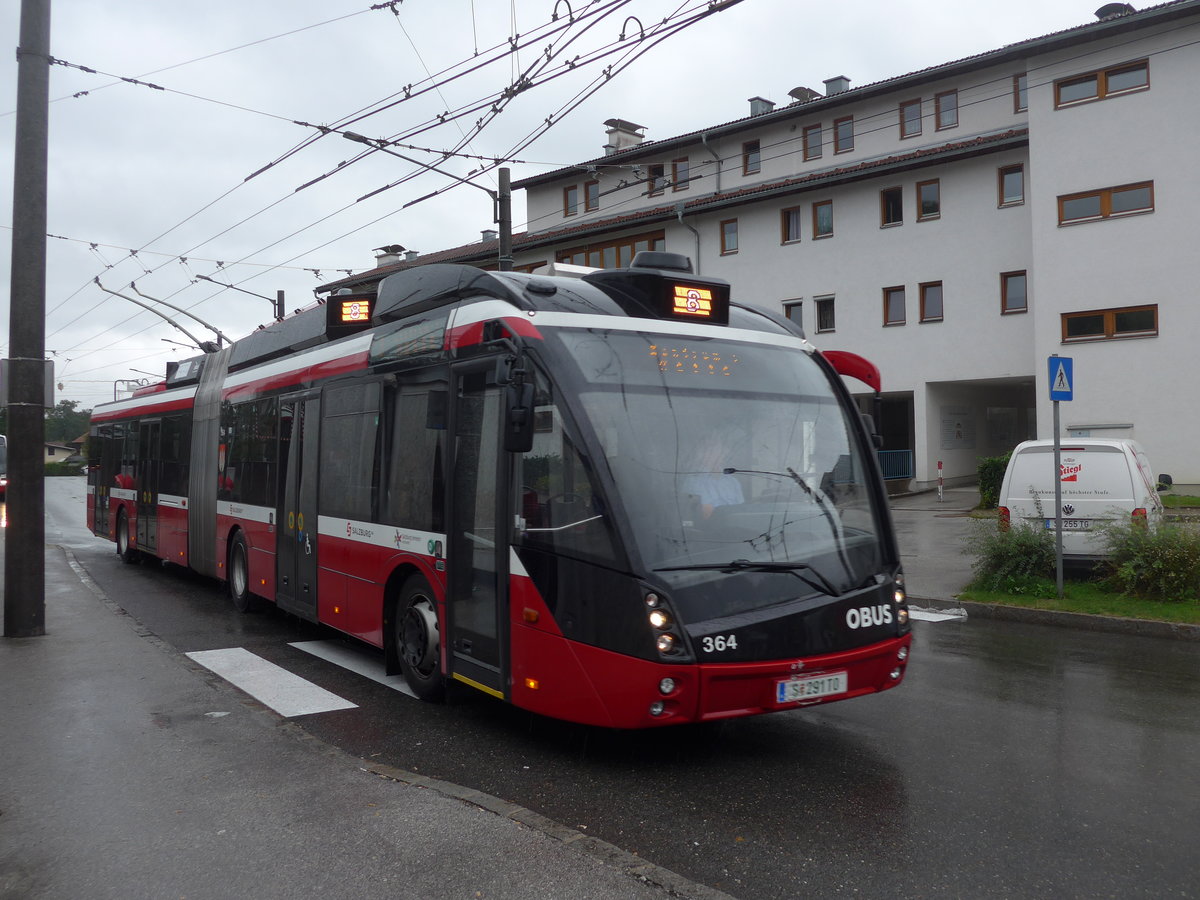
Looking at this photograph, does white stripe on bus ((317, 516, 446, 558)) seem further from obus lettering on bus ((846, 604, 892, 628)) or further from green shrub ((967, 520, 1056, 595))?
green shrub ((967, 520, 1056, 595))

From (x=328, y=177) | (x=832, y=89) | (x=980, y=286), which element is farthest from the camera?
(x=832, y=89)

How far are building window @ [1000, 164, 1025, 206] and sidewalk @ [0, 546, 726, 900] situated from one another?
26.9m

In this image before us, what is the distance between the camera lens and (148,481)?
622 inches

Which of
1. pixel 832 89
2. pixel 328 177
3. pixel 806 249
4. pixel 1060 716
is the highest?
pixel 832 89

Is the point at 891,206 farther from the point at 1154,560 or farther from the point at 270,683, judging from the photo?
the point at 270,683

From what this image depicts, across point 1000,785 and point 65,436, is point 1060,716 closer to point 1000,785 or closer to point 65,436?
point 1000,785

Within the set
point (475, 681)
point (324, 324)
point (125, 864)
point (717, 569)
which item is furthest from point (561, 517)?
point (324, 324)

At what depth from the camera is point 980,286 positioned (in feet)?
94.9

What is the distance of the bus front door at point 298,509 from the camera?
9.39 meters

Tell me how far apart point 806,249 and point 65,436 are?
413 feet

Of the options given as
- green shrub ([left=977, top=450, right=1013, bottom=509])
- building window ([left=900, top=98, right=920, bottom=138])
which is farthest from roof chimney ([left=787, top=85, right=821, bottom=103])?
green shrub ([left=977, top=450, right=1013, bottom=509])

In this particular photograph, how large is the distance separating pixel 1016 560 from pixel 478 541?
819 cm

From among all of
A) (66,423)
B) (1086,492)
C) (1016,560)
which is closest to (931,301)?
(1086,492)

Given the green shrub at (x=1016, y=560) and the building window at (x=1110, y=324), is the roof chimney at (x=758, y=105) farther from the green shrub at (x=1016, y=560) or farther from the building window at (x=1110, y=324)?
the green shrub at (x=1016, y=560)
